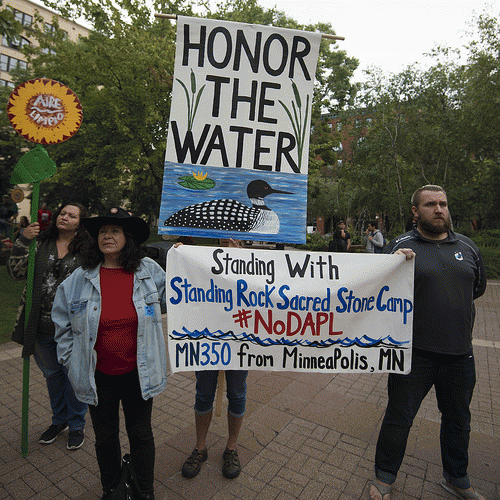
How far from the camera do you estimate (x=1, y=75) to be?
46.4 meters

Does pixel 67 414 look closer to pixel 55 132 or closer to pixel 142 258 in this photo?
pixel 142 258

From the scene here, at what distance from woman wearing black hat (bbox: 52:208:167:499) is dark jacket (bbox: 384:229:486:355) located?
5.44 ft

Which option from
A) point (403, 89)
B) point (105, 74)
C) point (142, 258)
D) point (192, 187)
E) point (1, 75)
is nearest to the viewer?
point (142, 258)

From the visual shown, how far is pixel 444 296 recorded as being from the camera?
2.33 metres

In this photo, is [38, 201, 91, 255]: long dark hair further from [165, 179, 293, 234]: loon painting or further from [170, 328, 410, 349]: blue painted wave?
[170, 328, 410, 349]: blue painted wave

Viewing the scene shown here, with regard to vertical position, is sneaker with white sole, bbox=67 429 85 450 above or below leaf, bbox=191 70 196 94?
below

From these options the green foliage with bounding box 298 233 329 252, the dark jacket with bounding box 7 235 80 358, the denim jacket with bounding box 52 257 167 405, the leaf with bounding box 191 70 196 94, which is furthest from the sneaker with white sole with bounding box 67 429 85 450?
the green foliage with bounding box 298 233 329 252

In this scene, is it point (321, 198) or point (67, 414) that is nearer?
point (67, 414)

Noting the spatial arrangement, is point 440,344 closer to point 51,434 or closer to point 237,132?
point 237,132

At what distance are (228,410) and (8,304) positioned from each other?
6.92m

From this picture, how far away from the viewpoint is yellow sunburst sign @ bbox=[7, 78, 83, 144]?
2758 millimetres

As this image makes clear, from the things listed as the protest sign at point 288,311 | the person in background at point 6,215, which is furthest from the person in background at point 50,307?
the person in background at point 6,215

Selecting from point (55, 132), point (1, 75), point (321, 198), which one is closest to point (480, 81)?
point (55, 132)

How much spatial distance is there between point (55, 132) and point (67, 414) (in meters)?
2.23
